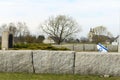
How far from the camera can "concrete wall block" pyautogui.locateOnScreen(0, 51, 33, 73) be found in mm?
10844

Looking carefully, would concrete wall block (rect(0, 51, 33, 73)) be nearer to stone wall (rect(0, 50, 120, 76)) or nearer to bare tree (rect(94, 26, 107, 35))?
stone wall (rect(0, 50, 120, 76))

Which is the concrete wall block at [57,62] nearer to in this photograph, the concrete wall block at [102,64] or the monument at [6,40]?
the concrete wall block at [102,64]

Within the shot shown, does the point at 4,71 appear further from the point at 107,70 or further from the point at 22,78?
the point at 107,70

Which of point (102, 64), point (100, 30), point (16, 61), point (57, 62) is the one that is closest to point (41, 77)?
point (57, 62)

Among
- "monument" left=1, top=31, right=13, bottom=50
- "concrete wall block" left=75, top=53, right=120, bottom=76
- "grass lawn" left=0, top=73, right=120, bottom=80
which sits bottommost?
"grass lawn" left=0, top=73, right=120, bottom=80

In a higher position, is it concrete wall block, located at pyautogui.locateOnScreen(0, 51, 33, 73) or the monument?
the monument

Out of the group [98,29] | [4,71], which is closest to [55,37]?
[98,29]

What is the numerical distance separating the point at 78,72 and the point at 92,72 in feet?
1.70

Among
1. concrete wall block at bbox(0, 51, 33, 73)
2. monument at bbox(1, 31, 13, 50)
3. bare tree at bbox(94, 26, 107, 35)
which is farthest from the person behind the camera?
bare tree at bbox(94, 26, 107, 35)

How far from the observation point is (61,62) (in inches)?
419

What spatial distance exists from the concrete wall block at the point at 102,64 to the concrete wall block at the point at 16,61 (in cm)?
211

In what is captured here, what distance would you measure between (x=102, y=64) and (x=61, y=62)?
4.97ft

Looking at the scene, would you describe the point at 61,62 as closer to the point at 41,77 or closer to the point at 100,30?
the point at 41,77

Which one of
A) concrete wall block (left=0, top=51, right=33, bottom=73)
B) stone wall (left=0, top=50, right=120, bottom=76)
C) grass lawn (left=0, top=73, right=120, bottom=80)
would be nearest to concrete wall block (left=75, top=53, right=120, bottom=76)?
stone wall (left=0, top=50, right=120, bottom=76)
